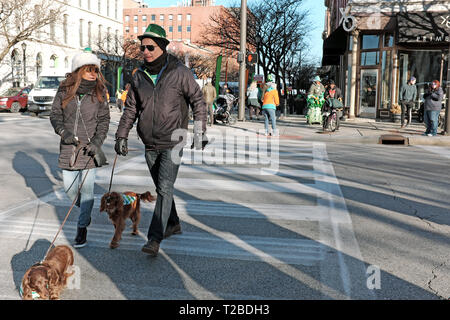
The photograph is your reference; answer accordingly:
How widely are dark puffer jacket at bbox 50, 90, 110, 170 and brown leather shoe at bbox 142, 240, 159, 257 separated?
0.94 m

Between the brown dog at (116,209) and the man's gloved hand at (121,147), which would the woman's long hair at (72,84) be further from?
the brown dog at (116,209)

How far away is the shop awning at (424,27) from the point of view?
2034 centimetres

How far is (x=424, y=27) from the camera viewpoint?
2053 cm

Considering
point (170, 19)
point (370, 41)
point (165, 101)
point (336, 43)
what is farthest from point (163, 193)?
point (170, 19)

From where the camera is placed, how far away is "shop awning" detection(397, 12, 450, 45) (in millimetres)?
20344

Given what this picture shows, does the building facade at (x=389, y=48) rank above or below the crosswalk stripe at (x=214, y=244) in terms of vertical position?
above

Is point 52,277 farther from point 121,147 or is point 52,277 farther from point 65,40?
point 65,40

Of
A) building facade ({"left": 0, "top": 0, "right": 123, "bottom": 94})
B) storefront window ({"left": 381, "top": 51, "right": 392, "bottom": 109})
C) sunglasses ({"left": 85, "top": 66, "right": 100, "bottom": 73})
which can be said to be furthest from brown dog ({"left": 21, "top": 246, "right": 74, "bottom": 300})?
building facade ({"left": 0, "top": 0, "right": 123, "bottom": 94})

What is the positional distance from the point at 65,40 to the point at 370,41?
1723 inches

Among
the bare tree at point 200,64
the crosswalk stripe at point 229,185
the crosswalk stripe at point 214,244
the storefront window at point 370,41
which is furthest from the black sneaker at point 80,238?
the bare tree at point 200,64

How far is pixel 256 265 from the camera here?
13.5ft
